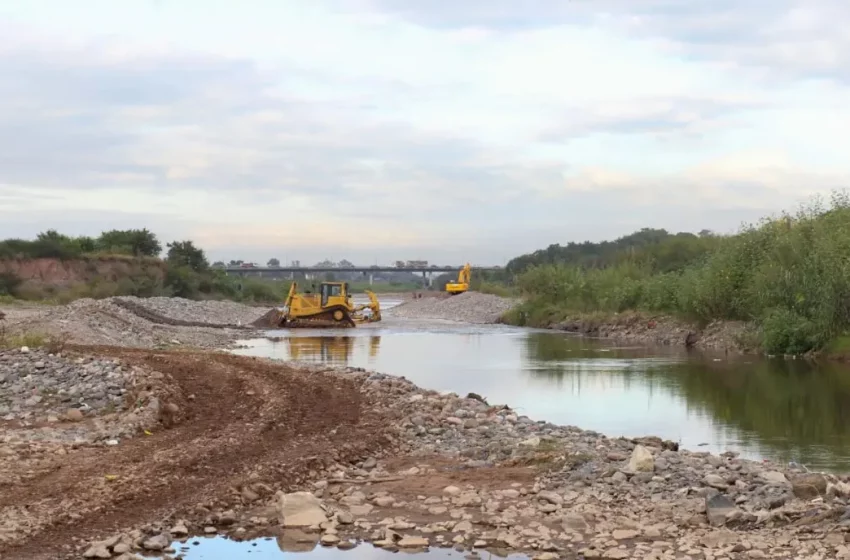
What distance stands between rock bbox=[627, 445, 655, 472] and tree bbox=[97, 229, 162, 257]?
83514 millimetres

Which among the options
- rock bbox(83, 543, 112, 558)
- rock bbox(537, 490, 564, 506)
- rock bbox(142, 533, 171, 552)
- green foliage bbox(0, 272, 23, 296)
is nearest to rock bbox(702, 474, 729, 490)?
rock bbox(537, 490, 564, 506)

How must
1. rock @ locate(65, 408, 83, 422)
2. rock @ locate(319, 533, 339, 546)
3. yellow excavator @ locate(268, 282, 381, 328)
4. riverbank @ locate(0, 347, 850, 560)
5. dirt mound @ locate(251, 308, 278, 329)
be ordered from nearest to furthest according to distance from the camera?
1. riverbank @ locate(0, 347, 850, 560)
2. rock @ locate(319, 533, 339, 546)
3. rock @ locate(65, 408, 83, 422)
4. yellow excavator @ locate(268, 282, 381, 328)
5. dirt mound @ locate(251, 308, 278, 329)

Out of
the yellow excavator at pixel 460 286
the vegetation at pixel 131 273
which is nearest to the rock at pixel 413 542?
the vegetation at pixel 131 273

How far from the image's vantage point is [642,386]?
71.9 ft

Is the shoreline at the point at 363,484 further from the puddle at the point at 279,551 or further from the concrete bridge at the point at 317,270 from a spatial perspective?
the concrete bridge at the point at 317,270

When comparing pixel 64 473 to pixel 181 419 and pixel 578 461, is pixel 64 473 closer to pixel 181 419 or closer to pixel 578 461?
pixel 181 419

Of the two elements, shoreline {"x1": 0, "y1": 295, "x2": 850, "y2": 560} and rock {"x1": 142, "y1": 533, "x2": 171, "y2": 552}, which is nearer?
rock {"x1": 142, "y1": 533, "x2": 171, "y2": 552}

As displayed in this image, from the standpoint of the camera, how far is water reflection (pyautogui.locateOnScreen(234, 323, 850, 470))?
1521 cm

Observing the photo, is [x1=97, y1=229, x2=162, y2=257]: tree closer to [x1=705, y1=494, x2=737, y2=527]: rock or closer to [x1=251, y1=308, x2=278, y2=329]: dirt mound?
[x1=251, y1=308, x2=278, y2=329]: dirt mound

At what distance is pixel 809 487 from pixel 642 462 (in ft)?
5.53

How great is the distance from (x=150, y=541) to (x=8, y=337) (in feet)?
51.7

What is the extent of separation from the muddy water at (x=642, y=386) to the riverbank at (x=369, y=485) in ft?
8.81

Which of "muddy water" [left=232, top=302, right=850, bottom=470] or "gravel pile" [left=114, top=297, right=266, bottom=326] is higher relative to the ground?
"gravel pile" [left=114, top=297, right=266, bottom=326]

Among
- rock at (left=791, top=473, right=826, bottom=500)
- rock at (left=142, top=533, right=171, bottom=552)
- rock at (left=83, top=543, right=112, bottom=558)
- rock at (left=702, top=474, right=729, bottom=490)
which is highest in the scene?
rock at (left=791, top=473, right=826, bottom=500)
